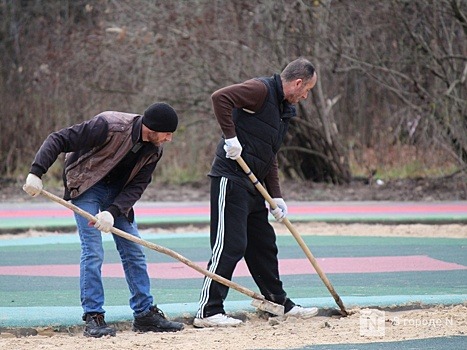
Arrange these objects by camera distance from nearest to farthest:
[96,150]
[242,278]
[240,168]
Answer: [96,150], [240,168], [242,278]

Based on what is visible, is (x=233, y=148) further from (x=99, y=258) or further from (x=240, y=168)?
(x=99, y=258)

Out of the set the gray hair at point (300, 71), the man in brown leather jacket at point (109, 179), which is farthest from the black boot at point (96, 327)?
the gray hair at point (300, 71)

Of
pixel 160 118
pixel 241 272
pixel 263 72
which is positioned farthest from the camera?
pixel 263 72

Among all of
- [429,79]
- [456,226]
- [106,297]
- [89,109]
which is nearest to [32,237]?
[106,297]

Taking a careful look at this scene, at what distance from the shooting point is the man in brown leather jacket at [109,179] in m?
6.59

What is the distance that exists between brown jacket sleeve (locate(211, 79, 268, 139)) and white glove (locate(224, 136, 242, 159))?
0.04m

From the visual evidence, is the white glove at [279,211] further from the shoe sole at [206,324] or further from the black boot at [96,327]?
the black boot at [96,327]

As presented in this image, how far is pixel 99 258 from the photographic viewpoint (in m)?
6.80

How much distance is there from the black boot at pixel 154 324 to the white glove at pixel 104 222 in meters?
0.76

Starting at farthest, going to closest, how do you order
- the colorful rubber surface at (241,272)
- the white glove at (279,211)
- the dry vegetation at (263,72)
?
the dry vegetation at (263,72)
the colorful rubber surface at (241,272)
the white glove at (279,211)

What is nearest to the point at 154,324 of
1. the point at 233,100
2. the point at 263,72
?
the point at 233,100

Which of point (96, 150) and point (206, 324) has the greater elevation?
point (96, 150)

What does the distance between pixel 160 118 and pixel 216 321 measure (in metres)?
1.49

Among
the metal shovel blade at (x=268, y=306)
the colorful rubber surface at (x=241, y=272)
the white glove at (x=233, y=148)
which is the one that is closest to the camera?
the white glove at (x=233, y=148)
